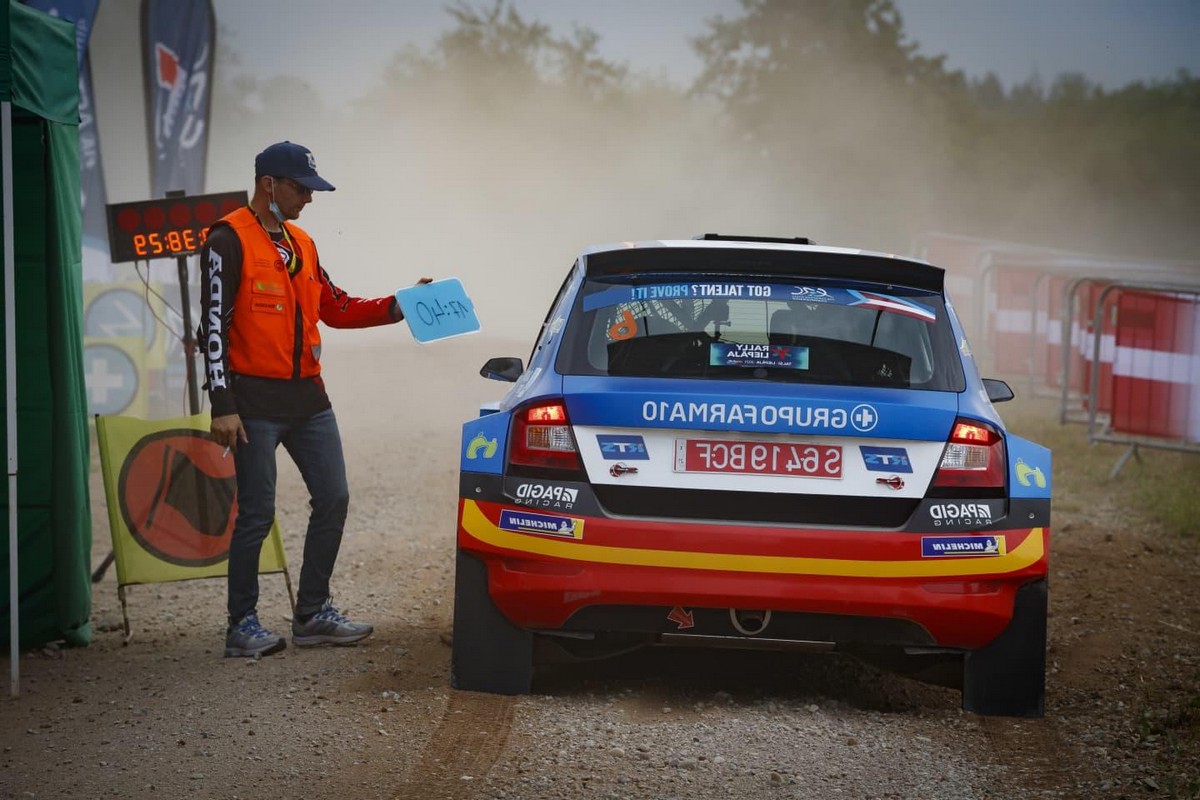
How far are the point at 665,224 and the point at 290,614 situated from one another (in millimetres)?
50680

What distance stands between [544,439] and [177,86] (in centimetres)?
1265

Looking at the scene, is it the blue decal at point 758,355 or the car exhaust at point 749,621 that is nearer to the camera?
the car exhaust at point 749,621

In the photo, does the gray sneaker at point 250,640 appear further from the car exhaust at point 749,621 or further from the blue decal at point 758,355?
the blue decal at point 758,355

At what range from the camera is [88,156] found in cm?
1578

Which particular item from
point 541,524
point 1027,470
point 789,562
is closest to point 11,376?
point 541,524

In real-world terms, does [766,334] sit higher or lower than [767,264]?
lower

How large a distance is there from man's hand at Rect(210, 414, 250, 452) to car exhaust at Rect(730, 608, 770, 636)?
2.34 metres

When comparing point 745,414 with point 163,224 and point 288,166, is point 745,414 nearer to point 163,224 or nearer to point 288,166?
point 288,166

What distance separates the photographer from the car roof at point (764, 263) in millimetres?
5266

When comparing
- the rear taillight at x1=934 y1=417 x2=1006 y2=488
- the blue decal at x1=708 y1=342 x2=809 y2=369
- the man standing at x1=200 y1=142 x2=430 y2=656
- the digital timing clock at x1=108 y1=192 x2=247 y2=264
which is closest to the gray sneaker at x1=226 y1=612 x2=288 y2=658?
the man standing at x1=200 y1=142 x2=430 y2=656

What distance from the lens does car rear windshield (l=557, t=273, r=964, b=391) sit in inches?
202

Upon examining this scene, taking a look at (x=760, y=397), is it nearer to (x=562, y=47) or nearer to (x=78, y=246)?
(x=78, y=246)

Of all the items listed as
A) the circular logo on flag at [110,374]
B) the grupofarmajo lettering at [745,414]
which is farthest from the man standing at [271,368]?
the circular logo on flag at [110,374]

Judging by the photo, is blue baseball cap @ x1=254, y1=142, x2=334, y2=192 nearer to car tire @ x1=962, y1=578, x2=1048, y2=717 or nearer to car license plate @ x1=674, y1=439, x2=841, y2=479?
car license plate @ x1=674, y1=439, x2=841, y2=479
